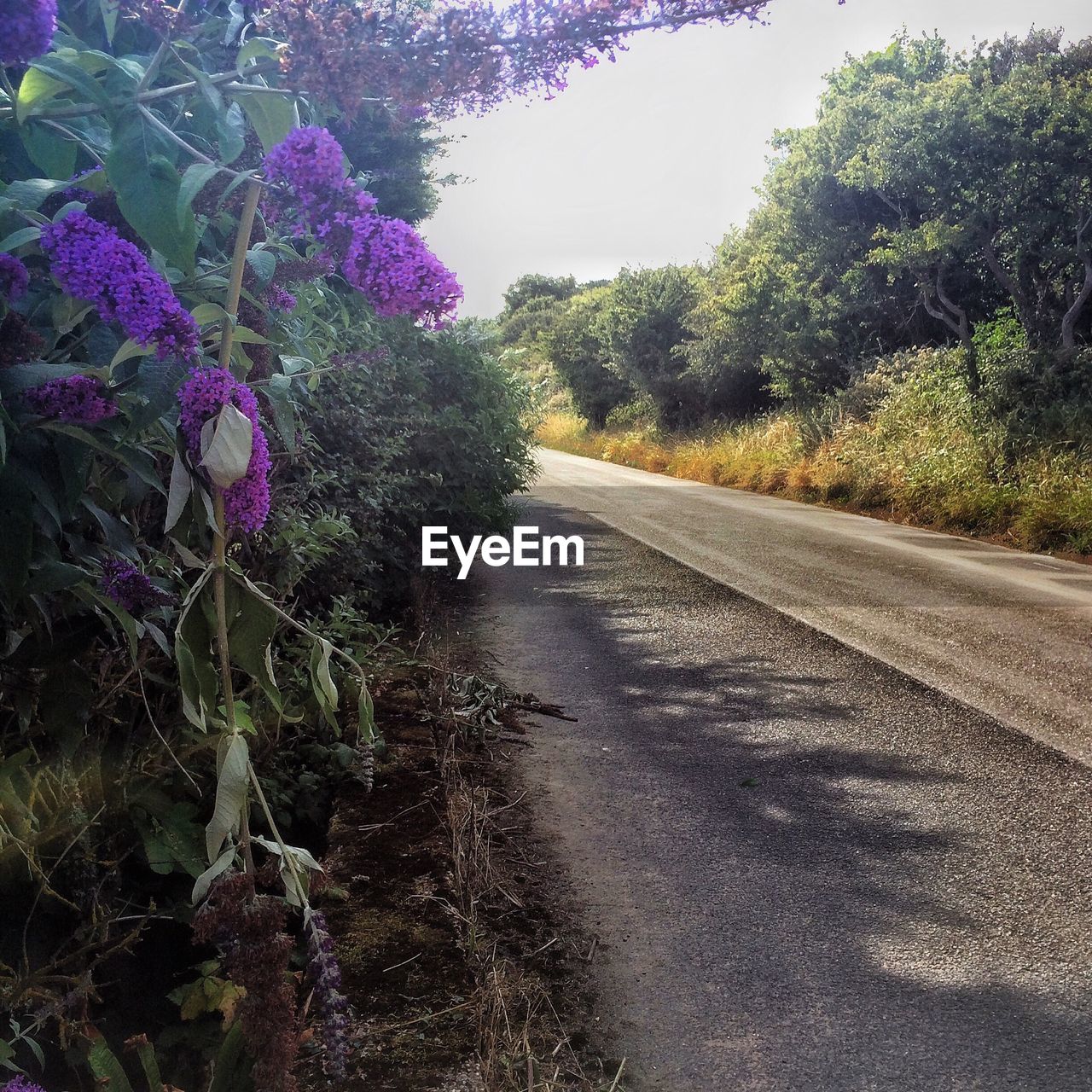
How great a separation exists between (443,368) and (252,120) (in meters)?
9.09

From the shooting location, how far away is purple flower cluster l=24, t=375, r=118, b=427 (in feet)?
4.11

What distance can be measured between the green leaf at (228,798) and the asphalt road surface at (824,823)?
1.94 meters

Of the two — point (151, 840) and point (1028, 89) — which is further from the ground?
point (1028, 89)

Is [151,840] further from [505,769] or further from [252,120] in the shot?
[505,769]

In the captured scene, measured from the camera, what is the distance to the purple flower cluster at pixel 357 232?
1.18 m

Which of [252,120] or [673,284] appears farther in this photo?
[673,284]

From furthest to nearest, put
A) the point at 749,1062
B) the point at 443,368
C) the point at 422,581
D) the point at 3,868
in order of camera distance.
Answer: the point at 443,368, the point at 422,581, the point at 749,1062, the point at 3,868

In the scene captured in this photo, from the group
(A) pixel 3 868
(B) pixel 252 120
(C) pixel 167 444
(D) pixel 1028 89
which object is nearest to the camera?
(B) pixel 252 120

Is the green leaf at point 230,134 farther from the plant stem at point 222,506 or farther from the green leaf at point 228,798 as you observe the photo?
the green leaf at point 228,798

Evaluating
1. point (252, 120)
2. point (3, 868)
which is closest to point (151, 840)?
point (3, 868)

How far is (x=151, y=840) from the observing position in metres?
2.39

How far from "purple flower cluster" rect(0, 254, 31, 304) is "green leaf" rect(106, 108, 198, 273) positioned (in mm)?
183

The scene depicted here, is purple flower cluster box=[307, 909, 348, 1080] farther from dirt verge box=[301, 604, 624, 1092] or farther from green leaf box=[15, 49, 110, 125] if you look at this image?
green leaf box=[15, 49, 110, 125]

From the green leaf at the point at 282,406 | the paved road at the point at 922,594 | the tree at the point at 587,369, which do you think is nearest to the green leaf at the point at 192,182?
the green leaf at the point at 282,406
